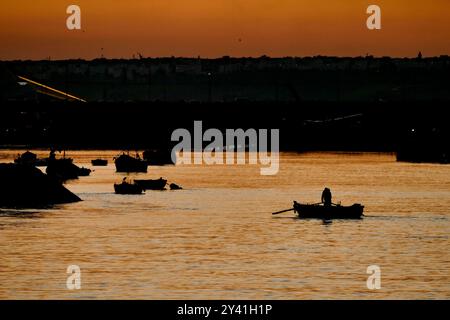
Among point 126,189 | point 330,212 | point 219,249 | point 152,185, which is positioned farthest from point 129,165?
point 219,249

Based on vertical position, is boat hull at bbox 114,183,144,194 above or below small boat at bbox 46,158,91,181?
below

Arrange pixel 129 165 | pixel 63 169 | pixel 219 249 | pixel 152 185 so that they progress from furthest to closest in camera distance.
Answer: pixel 129 165 → pixel 63 169 → pixel 152 185 → pixel 219 249

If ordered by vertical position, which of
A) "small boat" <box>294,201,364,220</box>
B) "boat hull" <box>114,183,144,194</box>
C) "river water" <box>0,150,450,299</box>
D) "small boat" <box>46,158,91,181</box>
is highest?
"small boat" <box>46,158,91,181</box>

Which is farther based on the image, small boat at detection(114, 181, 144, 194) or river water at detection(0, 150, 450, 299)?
small boat at detection(114, 181, 144, 194)

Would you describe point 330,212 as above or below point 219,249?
above

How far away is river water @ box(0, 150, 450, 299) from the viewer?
53.4 meters

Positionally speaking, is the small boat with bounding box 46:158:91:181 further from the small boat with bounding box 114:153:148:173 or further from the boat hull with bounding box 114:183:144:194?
the boat hull with bounding box 114:183:144:194

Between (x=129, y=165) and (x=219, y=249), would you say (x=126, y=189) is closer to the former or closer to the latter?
(x=129, y=165)

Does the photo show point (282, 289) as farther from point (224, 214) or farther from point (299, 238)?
point (224, 214)

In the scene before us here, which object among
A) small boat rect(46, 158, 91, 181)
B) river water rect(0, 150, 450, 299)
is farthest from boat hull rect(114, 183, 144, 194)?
small boat rect(46, 158, 91, 181)

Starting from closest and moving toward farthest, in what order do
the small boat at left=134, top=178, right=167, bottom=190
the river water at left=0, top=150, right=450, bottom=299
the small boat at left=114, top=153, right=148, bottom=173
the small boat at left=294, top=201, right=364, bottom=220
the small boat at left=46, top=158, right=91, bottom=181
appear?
the river water at left=0, top=150, right=450, bottom=299 < the small boat at left=294, top=201, right=364, bottom=220 < the small boat at left=134, top=178, right=167, bottom=190 < the small boat at left=46, top=158, right=91, bottom=181 < the small boat at left=114, top=153, right=148, bottom=173

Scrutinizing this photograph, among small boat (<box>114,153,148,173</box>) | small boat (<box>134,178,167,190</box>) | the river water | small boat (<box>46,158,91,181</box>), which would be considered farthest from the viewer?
small boat (<box>114,153,148,173</box>)

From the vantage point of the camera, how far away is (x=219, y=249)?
70938 millimetres
